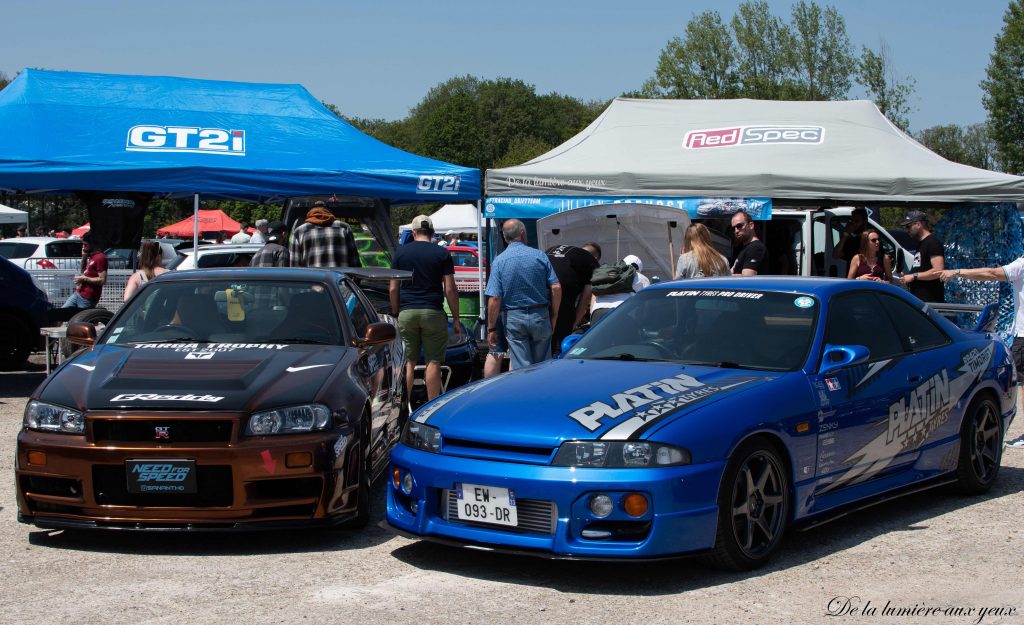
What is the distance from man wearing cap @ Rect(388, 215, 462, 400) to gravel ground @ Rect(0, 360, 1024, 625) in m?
3.43

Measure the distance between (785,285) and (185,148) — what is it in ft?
28.3

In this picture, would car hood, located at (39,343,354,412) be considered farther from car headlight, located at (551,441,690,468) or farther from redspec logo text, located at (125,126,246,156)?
redspec logo text, located at (125,126,246,156)

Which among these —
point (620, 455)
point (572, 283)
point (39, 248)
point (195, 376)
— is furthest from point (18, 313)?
point (39, 248)

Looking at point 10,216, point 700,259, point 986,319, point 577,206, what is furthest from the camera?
point 10,216

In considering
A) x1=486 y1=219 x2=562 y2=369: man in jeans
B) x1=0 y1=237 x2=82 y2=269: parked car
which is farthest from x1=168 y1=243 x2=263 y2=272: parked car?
x1=0 y1=237 x2=82 y2=269: parked car

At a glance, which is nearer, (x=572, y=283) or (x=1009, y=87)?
(x=572, y=283)

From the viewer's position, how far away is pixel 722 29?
189 ft

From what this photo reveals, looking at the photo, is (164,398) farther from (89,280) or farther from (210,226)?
(210,226)

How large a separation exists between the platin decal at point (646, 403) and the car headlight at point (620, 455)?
45 mm

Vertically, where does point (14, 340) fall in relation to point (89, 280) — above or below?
below

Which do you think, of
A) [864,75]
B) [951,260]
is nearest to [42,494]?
[951,260]

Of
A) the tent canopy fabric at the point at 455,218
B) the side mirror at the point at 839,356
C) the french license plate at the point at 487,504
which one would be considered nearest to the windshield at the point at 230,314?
the french license plate at the point at 487,504

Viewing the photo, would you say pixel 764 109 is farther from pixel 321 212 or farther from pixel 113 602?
pixel 113 602

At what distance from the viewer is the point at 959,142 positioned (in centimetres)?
8519
